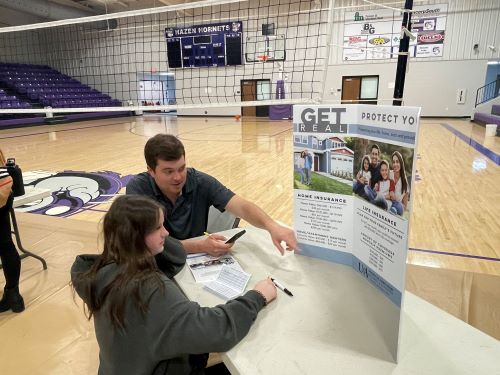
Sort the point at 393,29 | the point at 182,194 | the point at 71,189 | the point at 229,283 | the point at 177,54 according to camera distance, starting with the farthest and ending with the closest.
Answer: the point at 177,54, the point at 393,29, the point at 71,189, the point at 182,194, the point at 229,283

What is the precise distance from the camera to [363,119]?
107cm

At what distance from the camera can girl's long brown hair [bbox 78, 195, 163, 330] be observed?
1002 millimetres

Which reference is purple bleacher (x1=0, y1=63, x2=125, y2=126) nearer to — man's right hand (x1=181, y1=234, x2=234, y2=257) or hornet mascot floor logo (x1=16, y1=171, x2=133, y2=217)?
hornet mascot floor logo (x1=16, y1=171, x2=133, y2=217)

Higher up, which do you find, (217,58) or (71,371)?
(217,58)

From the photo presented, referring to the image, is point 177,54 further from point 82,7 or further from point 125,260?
A: point 125,260

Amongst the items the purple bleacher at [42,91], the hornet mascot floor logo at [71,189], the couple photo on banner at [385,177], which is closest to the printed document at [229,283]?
the couple photo on banner at [385,177]

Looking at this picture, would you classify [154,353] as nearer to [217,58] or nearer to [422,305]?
[422,305]

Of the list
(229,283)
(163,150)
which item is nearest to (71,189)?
(163,150)

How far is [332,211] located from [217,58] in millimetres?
15624

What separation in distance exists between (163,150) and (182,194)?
334 mm

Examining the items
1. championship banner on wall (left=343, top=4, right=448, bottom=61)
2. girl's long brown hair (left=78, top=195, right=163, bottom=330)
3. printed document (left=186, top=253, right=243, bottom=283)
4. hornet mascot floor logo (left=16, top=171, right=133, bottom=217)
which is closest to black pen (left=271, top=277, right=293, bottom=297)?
printed document (left=186, top=253, right=243, bottom=283)

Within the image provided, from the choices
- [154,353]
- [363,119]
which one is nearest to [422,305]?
[363,119]

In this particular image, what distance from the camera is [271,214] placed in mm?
4074

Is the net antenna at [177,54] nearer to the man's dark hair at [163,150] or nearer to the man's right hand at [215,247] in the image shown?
the man's dark hair at [163,150]
